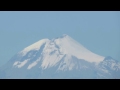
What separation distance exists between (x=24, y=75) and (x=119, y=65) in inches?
52.4

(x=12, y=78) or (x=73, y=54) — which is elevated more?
(x=73, y=54)

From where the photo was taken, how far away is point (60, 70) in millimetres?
5406

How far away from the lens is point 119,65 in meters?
5.27

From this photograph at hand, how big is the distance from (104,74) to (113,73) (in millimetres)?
125
